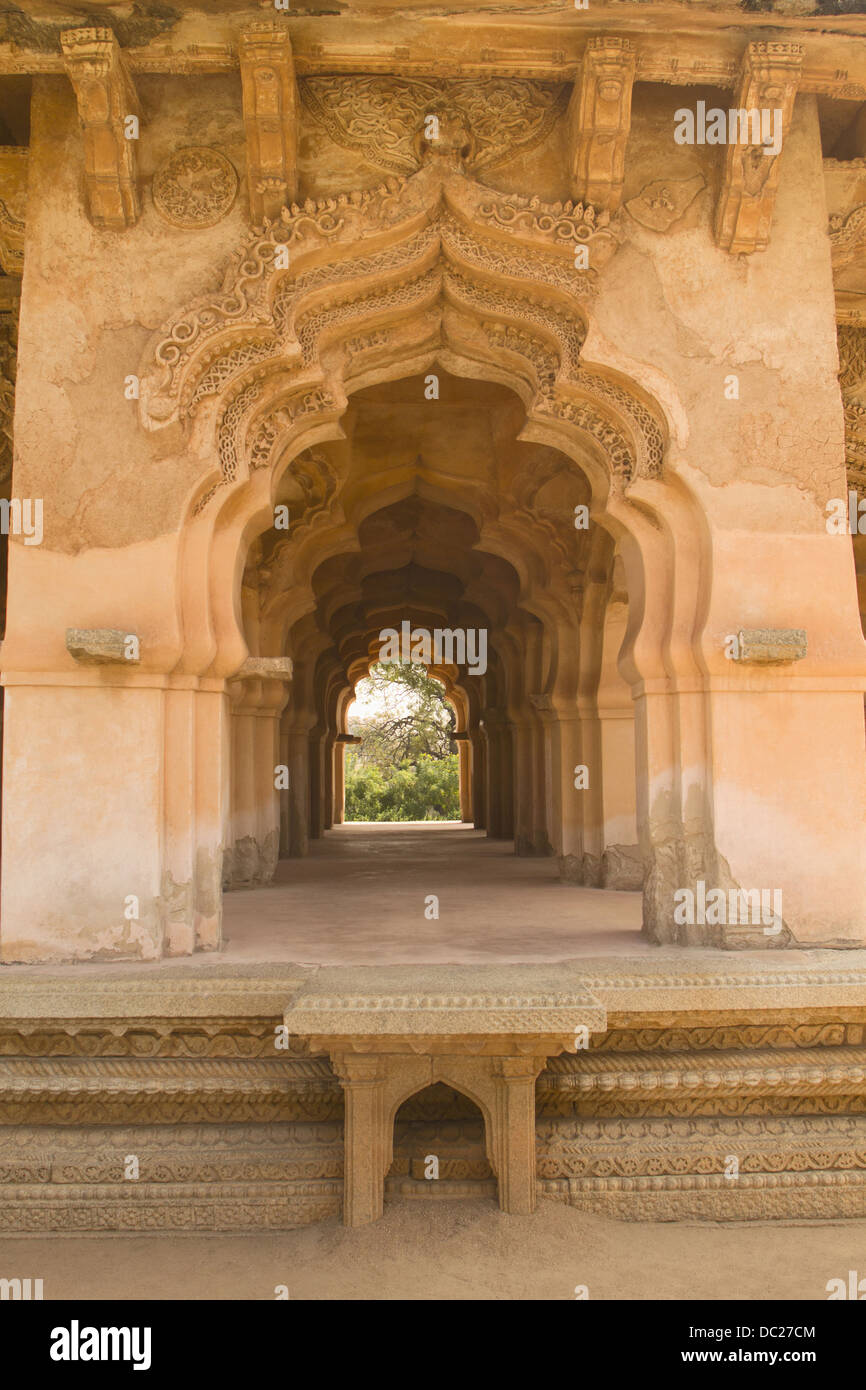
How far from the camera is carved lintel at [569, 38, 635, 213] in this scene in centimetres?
476

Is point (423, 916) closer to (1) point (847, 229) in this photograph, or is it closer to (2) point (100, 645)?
(2) point (100, 645)

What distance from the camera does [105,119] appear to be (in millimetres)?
4719

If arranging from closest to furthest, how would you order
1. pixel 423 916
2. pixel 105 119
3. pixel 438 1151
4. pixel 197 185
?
pixel 438 1151, pixel 105 119, pixel 197 185, pixel 423 916

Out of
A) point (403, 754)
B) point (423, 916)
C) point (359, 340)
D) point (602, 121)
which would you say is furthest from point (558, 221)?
point (403, 754)

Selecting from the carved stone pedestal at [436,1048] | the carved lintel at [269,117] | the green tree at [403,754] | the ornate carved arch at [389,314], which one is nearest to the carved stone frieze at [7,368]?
the ornate carved arch at [389,314]

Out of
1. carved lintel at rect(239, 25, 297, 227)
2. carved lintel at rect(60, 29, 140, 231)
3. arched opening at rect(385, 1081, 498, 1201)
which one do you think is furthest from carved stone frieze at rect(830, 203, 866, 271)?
arched opening at rect(385, 1081, 498, 1201)

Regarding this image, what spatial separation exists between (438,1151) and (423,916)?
2297mm

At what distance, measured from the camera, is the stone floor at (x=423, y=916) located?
504cm

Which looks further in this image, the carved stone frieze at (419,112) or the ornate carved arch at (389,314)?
the carved stone frieze at (419,112)

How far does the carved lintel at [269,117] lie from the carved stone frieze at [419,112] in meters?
0.31

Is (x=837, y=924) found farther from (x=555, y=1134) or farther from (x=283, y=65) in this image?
(x=283, y=65)

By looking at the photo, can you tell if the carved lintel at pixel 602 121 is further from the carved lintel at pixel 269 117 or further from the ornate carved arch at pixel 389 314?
the carved lintel at pixel 269 117

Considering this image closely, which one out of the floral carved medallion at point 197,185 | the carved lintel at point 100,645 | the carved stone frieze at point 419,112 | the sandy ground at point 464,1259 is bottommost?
the sandy ground at point 464,1259

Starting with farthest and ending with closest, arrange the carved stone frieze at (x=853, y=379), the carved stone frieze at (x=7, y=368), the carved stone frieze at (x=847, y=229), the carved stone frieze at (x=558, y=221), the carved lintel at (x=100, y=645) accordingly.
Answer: the carved stone frieze at (x=853, y=379), the carved stone frieze at (x=7, y=368), the carved stone frieze at (x=847, y=229), the carved stone frieze at (x=558, y=221), the carved lintel at (x=100, y=645)
